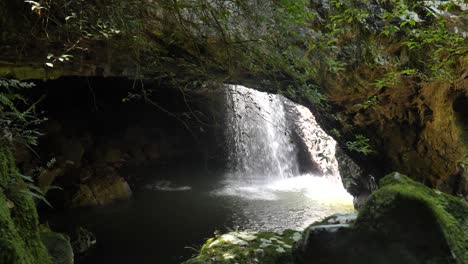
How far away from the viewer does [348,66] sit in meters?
5.90

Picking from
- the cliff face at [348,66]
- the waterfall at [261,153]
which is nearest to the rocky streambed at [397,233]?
the cliff face at [348,66]

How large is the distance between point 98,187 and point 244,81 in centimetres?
699

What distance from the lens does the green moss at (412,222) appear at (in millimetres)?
2445

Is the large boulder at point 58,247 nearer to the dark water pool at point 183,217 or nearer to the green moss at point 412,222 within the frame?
the dark water pool at point 183,217

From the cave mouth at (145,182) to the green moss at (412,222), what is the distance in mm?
2612

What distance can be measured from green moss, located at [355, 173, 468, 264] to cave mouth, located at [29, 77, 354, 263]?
261cm

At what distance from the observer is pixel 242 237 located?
3.63m

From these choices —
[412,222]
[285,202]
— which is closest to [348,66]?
[412,222]

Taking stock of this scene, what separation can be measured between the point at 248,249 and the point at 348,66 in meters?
3.91

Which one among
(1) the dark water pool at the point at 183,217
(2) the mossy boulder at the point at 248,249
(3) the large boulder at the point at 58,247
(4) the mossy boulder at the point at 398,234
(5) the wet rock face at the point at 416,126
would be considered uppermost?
(5) the wet rock face at the point at 416,126

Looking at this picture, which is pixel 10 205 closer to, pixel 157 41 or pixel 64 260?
pixel 64 260

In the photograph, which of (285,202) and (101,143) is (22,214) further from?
(101,143)

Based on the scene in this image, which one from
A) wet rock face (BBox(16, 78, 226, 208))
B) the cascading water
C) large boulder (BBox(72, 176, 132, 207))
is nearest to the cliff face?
the cascading water

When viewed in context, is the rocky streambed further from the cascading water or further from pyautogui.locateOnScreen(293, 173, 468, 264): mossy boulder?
the cascading water
